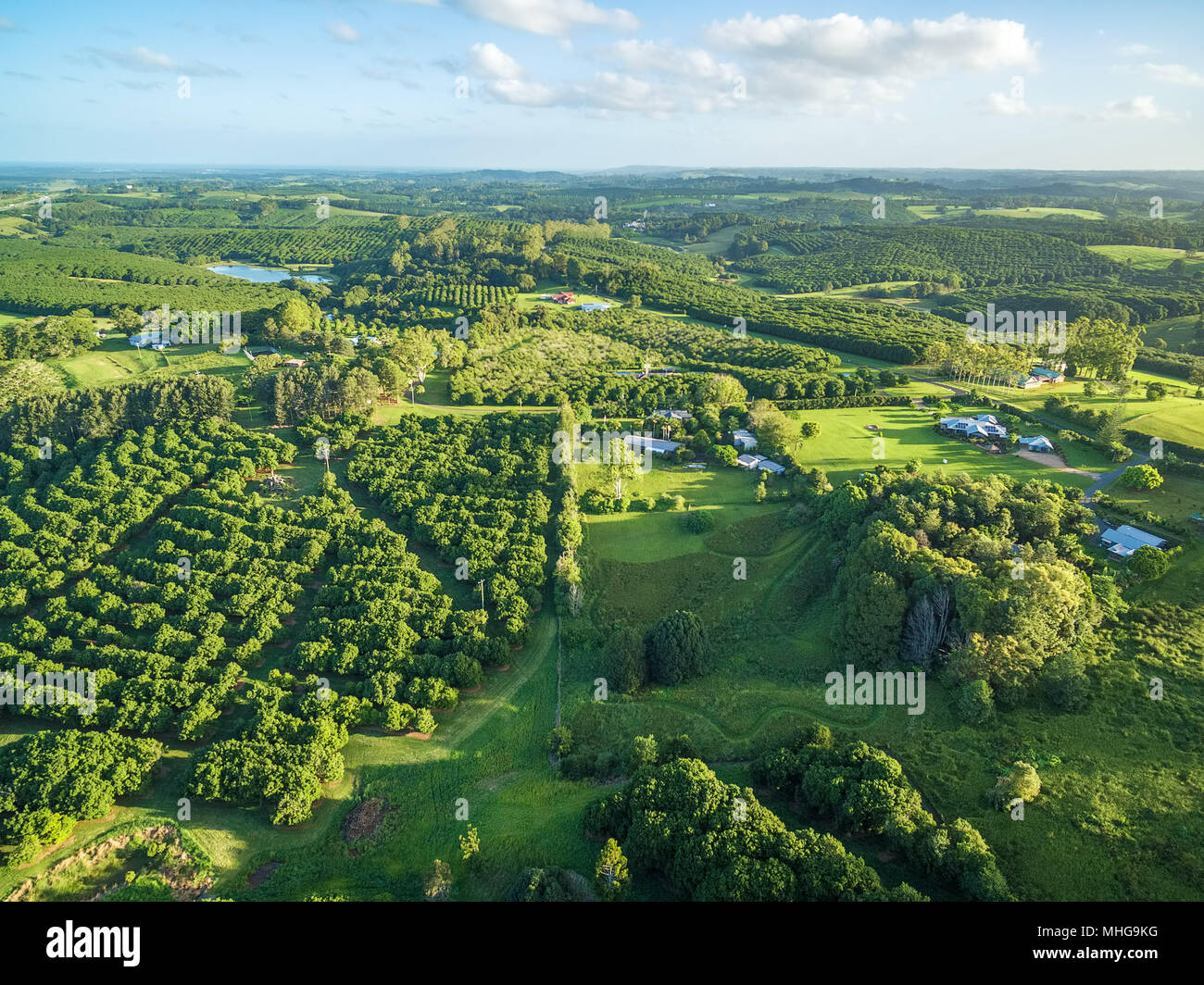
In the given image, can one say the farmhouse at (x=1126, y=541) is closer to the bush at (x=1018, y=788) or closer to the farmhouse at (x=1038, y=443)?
the farmhouse at (x=1038, y=443)

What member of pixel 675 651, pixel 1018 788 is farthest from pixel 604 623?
pixel 1018 788

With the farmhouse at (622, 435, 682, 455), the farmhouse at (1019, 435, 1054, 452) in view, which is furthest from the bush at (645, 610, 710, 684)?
the farmhouse at (1019, 435, 1054, 452)

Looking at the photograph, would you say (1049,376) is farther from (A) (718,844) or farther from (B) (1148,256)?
(B) (1148,256)

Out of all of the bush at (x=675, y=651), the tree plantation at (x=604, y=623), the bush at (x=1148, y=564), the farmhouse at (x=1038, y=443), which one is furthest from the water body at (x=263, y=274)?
the bush at (x=1148, y=564)

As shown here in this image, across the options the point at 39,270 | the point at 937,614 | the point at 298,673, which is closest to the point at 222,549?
the point at 298,673

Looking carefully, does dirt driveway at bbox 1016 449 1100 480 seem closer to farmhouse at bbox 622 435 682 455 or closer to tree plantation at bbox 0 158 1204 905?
tree plantation at bbox 0 158 1204 905

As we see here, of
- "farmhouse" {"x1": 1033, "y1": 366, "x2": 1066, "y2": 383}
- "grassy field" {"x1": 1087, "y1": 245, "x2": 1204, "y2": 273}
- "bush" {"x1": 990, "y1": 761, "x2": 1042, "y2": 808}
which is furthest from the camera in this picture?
"grassy field" {"x1": 1087, "y1": 245, "x2": 1204, "y2": 273}
